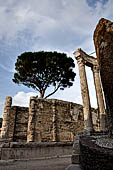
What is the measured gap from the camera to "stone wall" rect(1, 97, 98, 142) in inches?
431

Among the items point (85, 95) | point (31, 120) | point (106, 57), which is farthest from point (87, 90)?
point (106, 57)

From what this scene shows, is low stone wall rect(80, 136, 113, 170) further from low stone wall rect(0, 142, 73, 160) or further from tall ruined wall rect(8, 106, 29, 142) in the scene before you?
tall ruined wall rect(8, 106, 29, 142)

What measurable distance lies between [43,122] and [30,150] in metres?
7.45

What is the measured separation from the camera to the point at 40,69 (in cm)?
1714

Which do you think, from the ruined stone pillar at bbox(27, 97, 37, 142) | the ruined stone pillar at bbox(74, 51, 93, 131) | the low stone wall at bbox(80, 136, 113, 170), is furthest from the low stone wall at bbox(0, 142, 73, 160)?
the ruined stone pillar at bbox(27, 97, 37, 142)

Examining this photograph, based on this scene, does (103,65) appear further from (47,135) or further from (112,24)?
(47,135)

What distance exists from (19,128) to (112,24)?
11.7 meters

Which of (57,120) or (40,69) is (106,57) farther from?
(40,69)

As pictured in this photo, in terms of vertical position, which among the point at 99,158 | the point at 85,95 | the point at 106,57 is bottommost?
the point at 99,158

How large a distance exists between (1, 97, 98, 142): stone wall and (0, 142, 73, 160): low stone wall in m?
6.31

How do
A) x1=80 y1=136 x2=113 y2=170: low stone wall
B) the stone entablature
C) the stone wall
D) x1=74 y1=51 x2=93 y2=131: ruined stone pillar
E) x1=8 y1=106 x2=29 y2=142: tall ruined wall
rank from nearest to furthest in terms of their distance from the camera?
x1=80 y1=136 x2=113 y2=170: low stone wall
x1=74 y1=51 x2=93 y2=131: ruined stone pillar
the stone entablature
the stone wall
x1=8 y1=106 x2=29 y2=142: tall ruined wall

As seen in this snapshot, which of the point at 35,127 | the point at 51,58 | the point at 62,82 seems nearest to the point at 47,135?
the point at 35,127

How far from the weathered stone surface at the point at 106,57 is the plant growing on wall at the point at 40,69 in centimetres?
1431

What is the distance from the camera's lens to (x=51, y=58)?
1698cm
